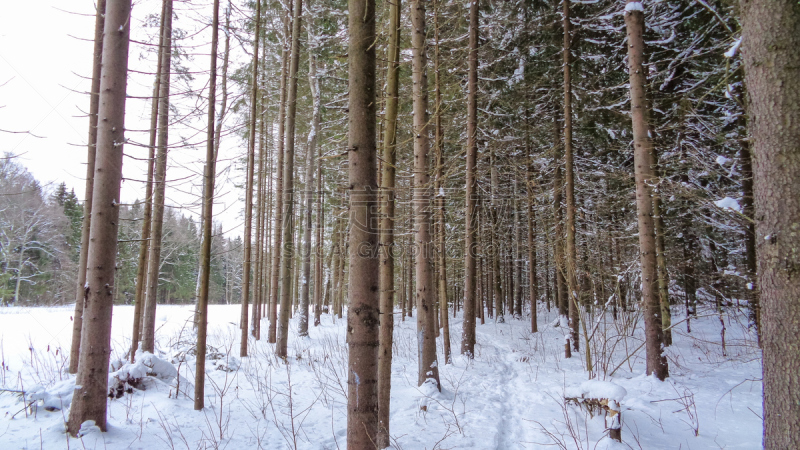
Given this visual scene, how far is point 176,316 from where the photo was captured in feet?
62.0

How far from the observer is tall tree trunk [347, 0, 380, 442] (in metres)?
2.34

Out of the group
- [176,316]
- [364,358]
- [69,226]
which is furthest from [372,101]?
[69,226]

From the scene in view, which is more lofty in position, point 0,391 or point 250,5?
point 250,5

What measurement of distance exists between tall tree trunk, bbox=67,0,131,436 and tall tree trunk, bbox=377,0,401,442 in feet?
9.20

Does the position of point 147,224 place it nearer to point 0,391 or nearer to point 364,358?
point 0,391

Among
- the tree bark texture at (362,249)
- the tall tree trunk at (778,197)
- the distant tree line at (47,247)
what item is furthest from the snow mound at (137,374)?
the distant tree line at (47,247)

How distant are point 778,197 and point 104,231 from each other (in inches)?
229

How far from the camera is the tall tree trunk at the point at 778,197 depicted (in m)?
2.11

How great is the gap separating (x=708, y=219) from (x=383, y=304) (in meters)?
10.9

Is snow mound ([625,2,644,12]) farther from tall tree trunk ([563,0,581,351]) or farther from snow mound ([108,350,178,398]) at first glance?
snow mound ([108,350,178,398])

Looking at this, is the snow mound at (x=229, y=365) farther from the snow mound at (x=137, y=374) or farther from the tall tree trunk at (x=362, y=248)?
the tall tree trunk at (x=362, y=248)

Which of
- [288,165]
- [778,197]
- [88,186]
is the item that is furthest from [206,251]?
[778,197]

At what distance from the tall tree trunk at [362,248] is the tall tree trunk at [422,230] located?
3.01 meters

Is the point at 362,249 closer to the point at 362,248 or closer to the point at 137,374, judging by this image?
the point at 362,248
